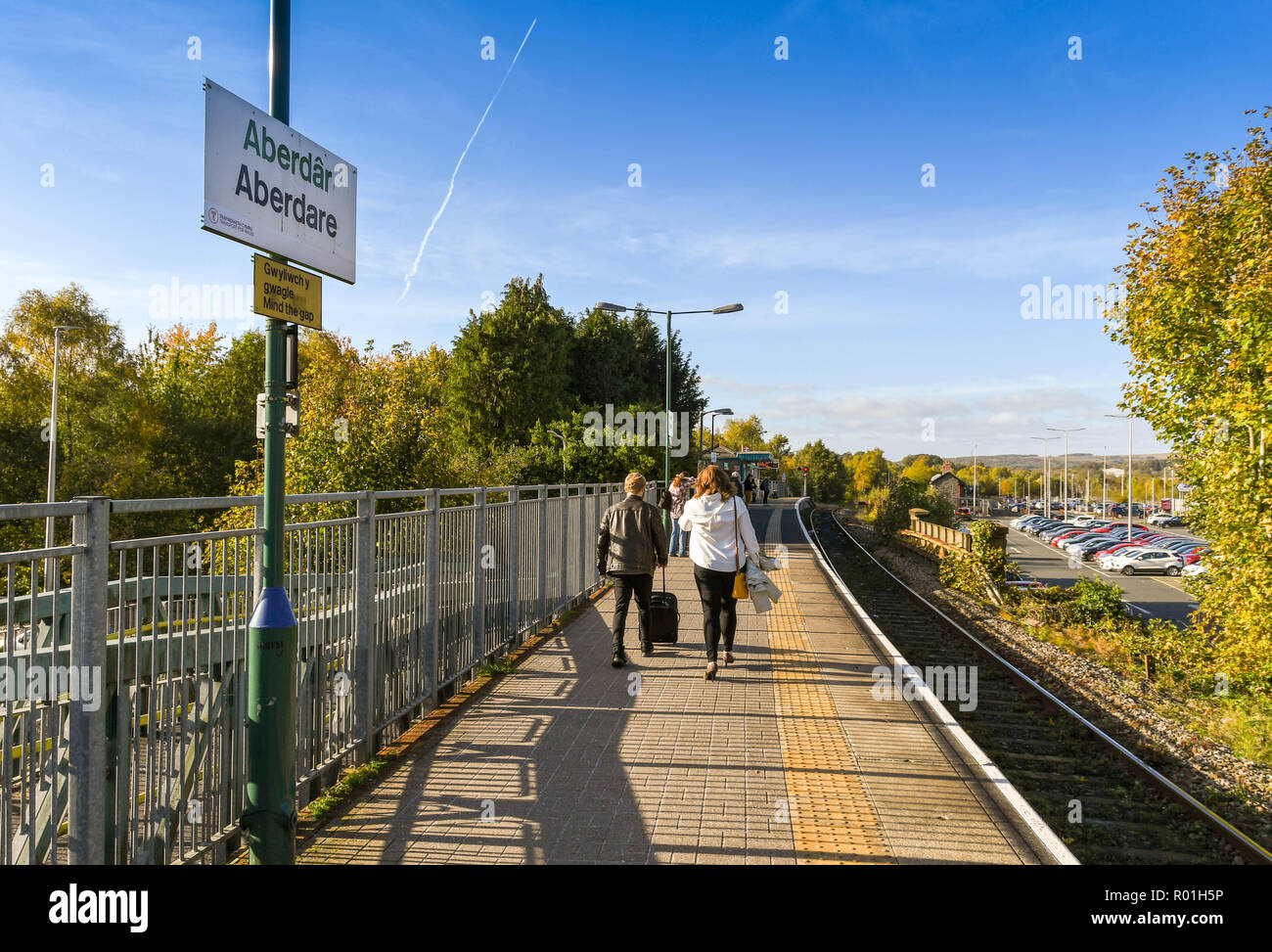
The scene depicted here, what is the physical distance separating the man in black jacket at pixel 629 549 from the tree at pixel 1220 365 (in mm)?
10880

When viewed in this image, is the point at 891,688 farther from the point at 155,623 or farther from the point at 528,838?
the point at 155,623

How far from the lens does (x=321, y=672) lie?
4.77 m

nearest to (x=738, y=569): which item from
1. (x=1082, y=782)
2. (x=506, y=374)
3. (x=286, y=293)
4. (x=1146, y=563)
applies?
(x=1082, y=782)

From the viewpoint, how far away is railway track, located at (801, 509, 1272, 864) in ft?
23.9

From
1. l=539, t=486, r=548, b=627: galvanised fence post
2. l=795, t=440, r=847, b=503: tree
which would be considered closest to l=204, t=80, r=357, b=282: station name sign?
l=539, t=486, r=548, b=627: galvanised fence post

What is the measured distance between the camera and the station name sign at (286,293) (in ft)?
12.2

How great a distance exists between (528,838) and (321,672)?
1.51 meters

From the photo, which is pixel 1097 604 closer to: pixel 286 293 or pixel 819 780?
pixel 819 780

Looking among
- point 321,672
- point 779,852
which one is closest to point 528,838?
point 779,852

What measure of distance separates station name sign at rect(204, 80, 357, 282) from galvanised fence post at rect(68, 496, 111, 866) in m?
1.31

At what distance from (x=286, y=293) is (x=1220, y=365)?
17586mm

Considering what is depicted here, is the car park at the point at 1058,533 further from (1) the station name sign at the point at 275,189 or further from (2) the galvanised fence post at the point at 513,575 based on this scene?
(1) the station name sign at the point at 275,189

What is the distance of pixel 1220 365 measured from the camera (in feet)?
53.1

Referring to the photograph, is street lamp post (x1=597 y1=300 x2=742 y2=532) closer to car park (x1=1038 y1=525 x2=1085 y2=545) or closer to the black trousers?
the black trousers
